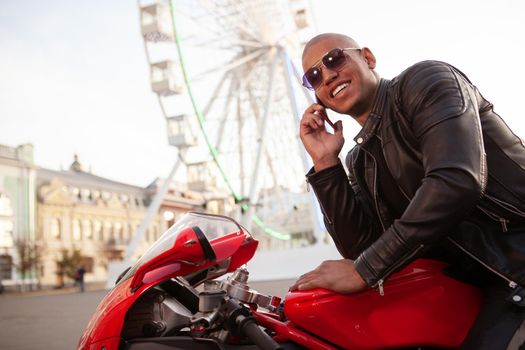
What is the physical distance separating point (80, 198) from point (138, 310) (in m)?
47.3

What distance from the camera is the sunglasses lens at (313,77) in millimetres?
1802

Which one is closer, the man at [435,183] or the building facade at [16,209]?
the man at [435,183]

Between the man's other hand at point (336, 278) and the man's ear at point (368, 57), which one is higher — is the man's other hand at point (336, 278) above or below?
below

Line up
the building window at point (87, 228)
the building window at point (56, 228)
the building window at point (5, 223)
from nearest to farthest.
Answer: the building window at point (5, 223), the building window at point (56, 228), the building window at point (87, 228)

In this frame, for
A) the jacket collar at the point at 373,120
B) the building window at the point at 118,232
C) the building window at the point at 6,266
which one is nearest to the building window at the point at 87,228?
the building window at the point at 118,232

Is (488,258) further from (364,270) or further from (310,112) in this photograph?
(310,112)

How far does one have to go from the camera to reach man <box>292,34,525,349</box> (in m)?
1.30

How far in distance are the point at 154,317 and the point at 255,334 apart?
0.36 m

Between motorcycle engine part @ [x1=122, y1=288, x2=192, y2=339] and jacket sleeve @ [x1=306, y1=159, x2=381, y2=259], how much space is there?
1.74 ft

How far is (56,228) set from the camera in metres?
42.4

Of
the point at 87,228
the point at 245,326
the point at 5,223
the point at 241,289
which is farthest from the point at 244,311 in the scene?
the point at 87,228

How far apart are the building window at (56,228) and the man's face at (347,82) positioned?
4300 cm

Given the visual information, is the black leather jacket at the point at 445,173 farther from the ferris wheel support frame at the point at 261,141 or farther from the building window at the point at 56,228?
the building window at the point at 56,228

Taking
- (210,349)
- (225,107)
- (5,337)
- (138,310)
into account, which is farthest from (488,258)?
(225,107)
